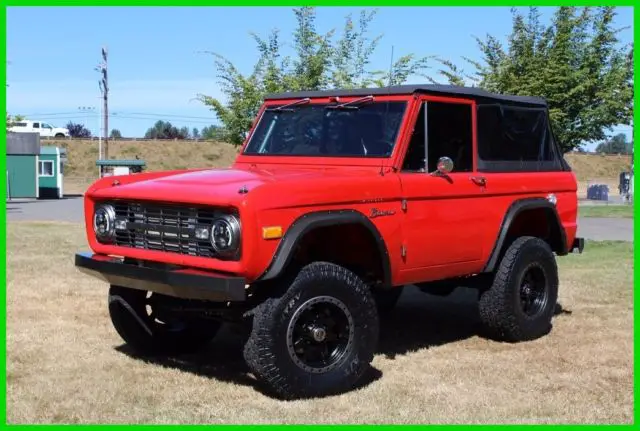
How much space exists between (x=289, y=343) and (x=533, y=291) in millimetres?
3188

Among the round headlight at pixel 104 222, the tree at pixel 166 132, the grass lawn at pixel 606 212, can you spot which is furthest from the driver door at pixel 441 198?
the tree at pixel 166 132

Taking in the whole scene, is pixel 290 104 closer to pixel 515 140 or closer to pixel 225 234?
pixel 515 140

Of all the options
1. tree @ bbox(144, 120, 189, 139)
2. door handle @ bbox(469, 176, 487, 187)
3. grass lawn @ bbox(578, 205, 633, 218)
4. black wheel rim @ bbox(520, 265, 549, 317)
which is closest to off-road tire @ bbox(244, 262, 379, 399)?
door handle @ bbox(469, 176, 487, 187)

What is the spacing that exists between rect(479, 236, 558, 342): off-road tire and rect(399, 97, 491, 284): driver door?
0.39 metres

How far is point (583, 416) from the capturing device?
5.46 meters

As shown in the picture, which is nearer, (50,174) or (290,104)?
(290,104)

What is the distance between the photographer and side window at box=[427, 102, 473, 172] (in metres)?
6.86

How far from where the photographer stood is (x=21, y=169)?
1452 inches

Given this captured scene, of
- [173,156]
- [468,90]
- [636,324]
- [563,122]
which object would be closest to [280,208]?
[468,90]

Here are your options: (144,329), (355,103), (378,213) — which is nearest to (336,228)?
(378,213)

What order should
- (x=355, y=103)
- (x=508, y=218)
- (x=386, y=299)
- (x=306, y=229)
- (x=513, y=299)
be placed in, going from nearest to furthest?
(x=306, y=229), (x=355, y=103), (x=508, y=218), (x=513, y=299), (x=386, y=299)

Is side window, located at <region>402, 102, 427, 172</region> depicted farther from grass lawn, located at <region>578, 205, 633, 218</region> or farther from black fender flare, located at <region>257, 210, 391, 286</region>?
grass lawn, located at <region>578, 205, 633, 218</region>

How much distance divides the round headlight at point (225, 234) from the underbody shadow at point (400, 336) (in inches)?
40.8

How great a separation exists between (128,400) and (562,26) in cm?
1932
